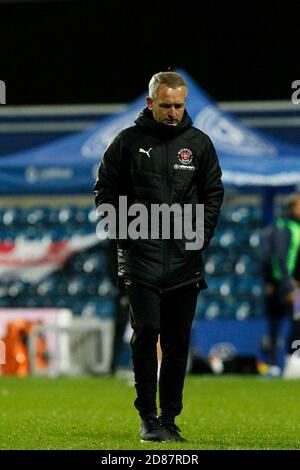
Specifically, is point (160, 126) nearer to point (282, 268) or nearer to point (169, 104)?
point (169, 104)

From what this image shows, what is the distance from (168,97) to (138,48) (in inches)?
637

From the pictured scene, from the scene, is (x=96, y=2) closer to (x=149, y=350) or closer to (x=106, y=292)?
(x=106, y=292)

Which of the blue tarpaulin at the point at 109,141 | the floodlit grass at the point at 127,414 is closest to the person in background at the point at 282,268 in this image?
the blue tarpaulin at the point at 109,141

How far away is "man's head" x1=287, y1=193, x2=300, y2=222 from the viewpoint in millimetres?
15102

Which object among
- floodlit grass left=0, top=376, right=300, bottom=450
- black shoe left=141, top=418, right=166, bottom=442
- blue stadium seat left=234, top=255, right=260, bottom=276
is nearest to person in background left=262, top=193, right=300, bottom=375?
floodlit grass left=0, top=376, right=300, bottom=450

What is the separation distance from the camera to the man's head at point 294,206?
49.5 feet

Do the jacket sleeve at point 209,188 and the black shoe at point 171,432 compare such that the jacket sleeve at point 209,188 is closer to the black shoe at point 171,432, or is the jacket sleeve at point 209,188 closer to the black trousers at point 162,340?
the black trousers at point 162,340

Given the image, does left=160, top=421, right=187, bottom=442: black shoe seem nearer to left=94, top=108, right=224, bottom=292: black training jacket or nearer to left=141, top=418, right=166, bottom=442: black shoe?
left=141, top=418, right=166, bottom=442: black shoe

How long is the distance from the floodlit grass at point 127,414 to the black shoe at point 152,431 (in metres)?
0.11

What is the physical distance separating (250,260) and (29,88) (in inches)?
218

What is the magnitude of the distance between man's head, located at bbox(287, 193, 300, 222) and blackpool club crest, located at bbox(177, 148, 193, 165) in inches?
309

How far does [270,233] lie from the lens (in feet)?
51.4

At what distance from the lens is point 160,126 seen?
288 inches

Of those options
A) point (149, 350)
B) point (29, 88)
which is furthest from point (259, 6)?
point (149, 350)
